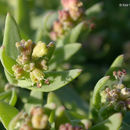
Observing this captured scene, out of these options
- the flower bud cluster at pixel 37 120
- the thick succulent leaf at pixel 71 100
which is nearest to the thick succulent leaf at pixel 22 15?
the thick succulent leaf at pixel 71 100

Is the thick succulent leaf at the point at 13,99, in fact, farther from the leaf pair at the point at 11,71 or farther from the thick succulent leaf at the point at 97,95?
the thick succulent leaf at the point at 97,95

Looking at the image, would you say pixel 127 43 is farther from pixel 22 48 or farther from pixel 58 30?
pixel 22 48

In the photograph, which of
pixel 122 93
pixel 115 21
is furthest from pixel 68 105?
pixel 115 21

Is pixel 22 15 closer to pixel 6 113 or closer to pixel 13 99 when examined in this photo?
pixel 13 99

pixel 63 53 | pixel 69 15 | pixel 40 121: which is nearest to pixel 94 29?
pixel 69 15

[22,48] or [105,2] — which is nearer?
[22,48]

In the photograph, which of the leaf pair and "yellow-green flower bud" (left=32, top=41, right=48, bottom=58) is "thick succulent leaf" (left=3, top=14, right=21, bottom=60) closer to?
the leaf pair

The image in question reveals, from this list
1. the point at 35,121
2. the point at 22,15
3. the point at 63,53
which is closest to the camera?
the point at 35,121
